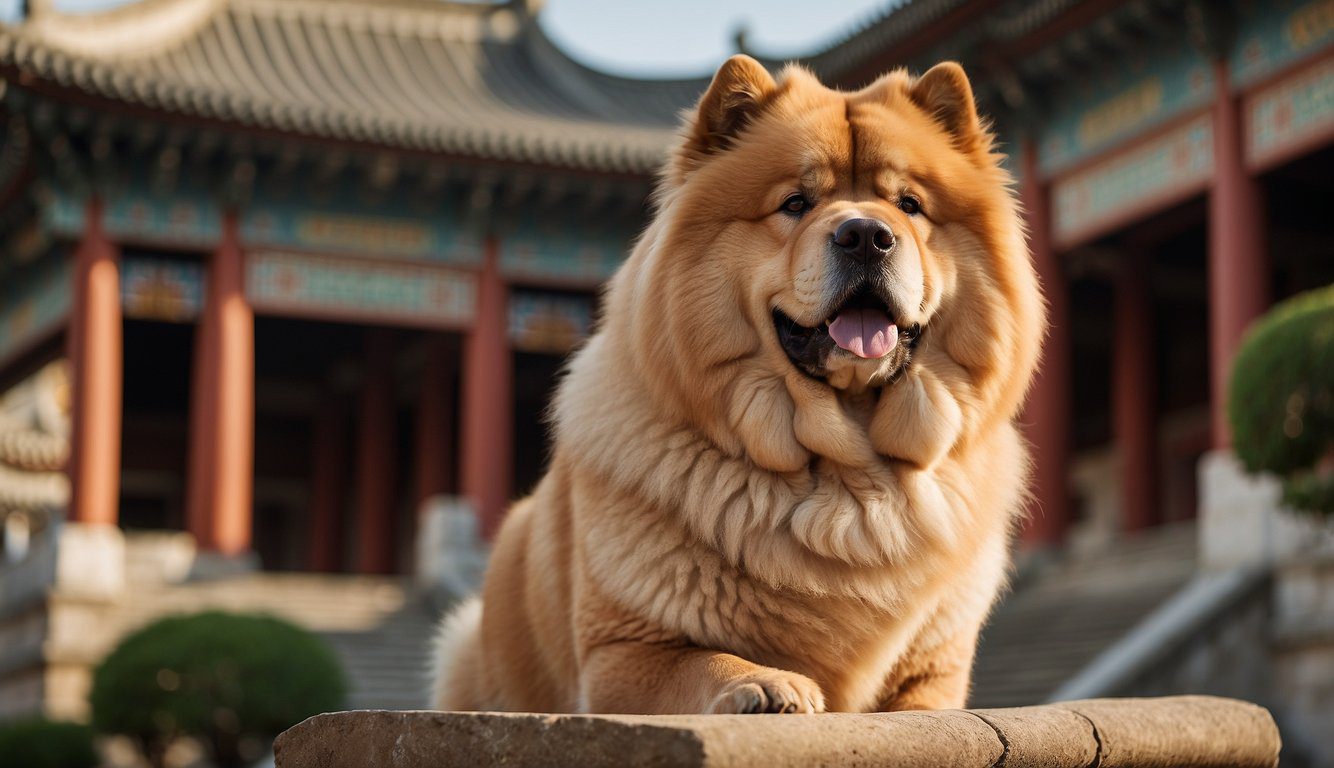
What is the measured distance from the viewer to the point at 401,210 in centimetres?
1609

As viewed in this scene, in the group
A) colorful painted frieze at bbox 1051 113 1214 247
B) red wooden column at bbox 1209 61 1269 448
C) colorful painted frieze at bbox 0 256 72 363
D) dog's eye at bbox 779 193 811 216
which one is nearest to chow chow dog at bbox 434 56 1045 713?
dog's eye at bbox 779 193 811 216

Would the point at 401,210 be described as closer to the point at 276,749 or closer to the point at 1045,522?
the point at 1045,522

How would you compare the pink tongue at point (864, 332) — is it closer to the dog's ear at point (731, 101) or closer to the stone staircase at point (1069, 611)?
the dog's ear at point (731, 101)

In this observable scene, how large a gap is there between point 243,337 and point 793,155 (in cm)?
1252

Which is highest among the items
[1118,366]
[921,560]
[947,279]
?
[1118,366]


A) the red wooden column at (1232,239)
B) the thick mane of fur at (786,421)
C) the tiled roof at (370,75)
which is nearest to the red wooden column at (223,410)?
the tiled roof at (370,75)

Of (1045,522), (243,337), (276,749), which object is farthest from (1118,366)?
(276,749)

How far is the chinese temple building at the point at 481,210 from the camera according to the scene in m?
12.4

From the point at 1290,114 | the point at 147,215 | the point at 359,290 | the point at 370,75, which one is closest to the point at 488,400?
the point at 359,290

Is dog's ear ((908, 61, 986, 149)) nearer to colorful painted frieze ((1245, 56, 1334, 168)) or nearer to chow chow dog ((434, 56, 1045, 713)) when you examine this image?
chow chow dog ((434, 56, 1045, 713))

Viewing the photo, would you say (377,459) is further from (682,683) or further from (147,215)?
(682,683)

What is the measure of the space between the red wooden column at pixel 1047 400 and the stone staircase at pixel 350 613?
18.1 ft

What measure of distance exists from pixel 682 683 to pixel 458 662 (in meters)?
1.50

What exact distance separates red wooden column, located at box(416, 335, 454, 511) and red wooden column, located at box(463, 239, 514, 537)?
1.96 m
